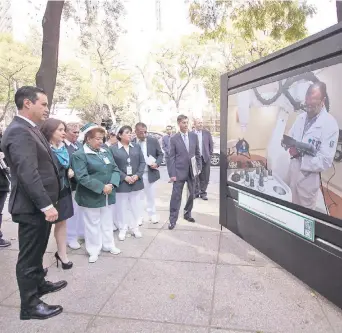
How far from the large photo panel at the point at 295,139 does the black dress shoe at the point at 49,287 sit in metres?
2.25

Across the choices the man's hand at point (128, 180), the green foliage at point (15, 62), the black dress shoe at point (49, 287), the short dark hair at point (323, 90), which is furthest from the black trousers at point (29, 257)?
the green foliage at point (15, 62)

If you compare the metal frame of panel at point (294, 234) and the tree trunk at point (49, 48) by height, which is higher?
the tree trunk at point (49, 48)

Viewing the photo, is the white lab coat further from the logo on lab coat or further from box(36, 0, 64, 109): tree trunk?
box(36, 0, 64, 109): tree trunk

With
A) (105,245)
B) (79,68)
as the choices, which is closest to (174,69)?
(79,68)

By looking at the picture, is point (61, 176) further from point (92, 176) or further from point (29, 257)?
point (29, 257)

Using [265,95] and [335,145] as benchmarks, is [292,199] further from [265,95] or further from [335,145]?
[265,95]

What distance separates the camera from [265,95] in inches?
124

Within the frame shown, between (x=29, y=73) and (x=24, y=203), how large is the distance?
21549mm

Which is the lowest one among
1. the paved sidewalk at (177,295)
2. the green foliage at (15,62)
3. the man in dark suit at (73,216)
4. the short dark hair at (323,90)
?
the paved sidewalk at (177,295)

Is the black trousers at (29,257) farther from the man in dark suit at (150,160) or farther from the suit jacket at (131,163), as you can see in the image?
the man in dark suit at (150,160)

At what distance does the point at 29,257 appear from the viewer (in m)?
2.75

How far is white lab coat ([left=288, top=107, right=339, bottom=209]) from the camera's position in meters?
2.41

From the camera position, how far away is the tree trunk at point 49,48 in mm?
6391

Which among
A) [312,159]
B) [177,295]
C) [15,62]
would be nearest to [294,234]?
[312,159]
